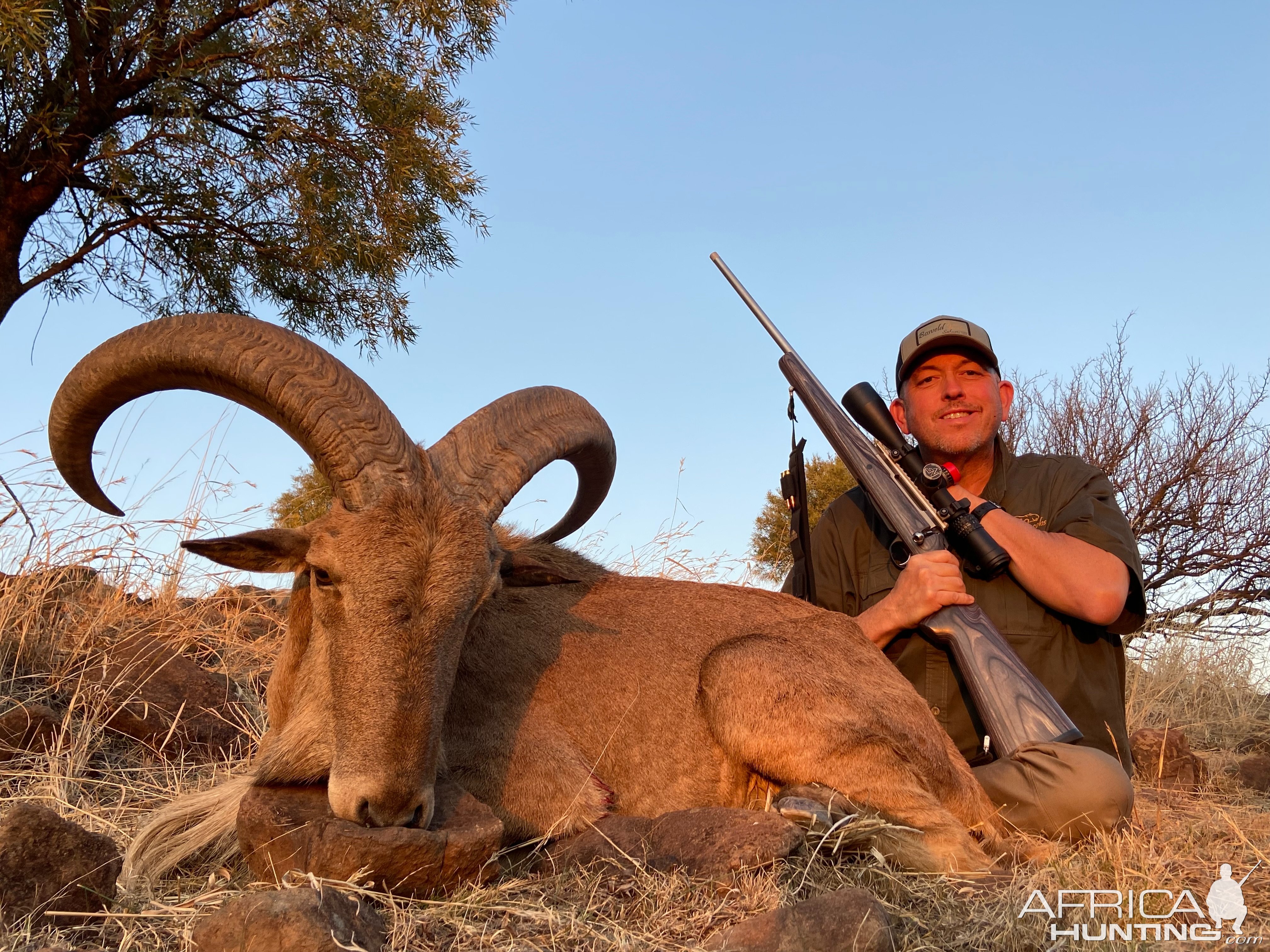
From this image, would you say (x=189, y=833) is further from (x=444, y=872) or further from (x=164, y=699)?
(x=164, y=699)

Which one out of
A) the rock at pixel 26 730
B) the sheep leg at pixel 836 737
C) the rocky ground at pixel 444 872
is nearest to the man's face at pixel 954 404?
the sheep leg at pixel 836 737

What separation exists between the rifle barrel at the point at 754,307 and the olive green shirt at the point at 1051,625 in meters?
1.63

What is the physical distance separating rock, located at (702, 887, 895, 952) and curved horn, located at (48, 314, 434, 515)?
7.21 feet

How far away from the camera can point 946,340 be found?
6383mm

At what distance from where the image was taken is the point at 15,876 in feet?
10.2

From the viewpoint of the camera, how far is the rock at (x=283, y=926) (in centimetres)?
269

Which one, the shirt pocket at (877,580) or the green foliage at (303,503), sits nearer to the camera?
the shirt pocket at (877,580)

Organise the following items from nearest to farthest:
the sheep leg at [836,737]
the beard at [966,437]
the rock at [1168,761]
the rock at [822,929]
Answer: the rock at [822,929], the sheep leg at [836,737], the beard at [966,437], the rock at [1168,761]

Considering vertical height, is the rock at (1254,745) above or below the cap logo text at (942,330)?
below

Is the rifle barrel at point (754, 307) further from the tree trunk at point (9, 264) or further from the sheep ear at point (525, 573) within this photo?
the tree trunk at point (9, 264)

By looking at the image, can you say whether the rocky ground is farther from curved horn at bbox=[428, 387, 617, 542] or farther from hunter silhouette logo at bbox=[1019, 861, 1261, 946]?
curved horn at bbox=[428, 387, 617, 542]

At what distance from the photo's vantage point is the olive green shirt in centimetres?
570

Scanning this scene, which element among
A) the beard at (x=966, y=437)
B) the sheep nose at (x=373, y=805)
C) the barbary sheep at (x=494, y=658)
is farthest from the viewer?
the beard at (x=966, y=437)

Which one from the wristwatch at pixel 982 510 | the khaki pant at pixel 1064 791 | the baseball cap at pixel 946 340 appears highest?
the baseball cap at pixel 946 340
